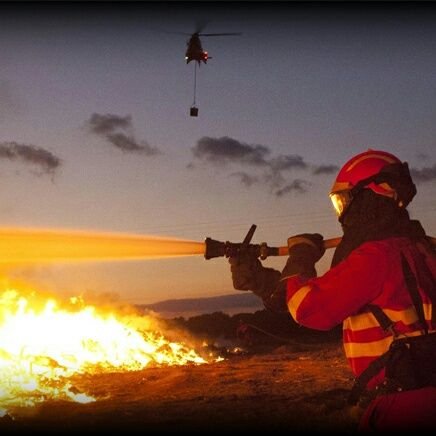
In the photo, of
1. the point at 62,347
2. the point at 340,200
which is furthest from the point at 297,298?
the point at 62,347

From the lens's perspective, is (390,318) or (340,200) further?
(340,200)

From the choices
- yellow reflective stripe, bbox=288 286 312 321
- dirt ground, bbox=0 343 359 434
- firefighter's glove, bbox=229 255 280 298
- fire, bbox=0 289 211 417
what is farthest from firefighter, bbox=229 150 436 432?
fire, bbox=0 289 211 417

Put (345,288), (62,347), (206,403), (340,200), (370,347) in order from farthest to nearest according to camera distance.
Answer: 1. (62,347)
2. (206,403)
3. (340,200)
4. (370,347)
5. (345,288)

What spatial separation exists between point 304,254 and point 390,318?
0.95 meters

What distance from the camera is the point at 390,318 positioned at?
11.0 feet

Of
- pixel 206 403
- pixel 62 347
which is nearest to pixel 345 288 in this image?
pixel 206 403

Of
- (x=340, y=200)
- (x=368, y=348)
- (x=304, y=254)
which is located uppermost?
(x=340, y=200)

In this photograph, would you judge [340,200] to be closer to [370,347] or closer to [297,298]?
[297,298]

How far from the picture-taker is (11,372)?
13000mm

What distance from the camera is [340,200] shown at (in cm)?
407

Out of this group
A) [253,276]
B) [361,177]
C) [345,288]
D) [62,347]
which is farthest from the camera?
[62,347]

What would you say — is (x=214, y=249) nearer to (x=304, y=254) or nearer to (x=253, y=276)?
(x=253, y=276)

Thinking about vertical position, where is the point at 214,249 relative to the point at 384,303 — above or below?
above

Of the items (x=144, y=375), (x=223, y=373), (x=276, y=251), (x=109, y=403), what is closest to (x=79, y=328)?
(x=144, y=375)
